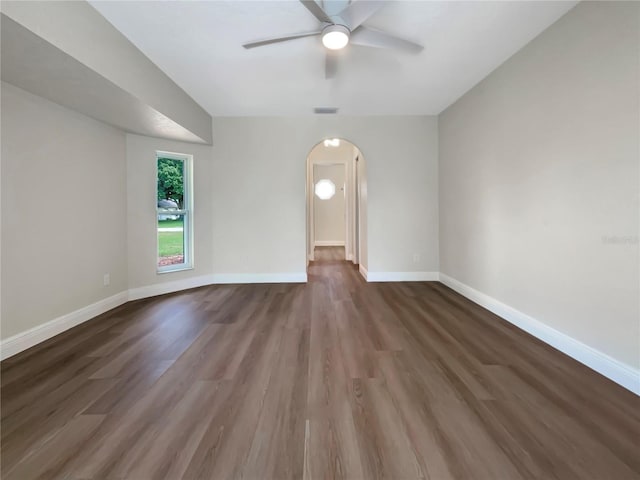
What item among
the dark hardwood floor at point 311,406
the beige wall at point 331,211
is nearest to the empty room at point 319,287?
the dark hardwood floor at point 311,406

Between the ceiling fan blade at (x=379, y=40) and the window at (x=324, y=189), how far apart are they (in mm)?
6822

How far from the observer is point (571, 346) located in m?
2.14

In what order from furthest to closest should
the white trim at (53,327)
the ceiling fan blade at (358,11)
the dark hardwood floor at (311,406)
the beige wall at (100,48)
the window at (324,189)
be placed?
the window at (324,189)
the white trim at (53,327)
the ceiling fan blade at (358,11)
the beige wall at (100,48)
the dark hardwood floor at (311,406)

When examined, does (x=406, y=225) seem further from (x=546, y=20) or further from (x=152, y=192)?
(x=152, y=192)

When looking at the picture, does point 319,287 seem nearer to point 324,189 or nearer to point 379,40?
point 379,40

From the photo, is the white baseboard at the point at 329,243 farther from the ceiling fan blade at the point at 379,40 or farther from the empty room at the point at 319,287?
the ceiling fan blade at the point at 379,40

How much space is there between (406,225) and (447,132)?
1553 millimetres

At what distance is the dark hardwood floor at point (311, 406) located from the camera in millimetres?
1208

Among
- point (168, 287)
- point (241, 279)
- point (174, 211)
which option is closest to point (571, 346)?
point (241, 279)

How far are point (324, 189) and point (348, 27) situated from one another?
7.15 meters

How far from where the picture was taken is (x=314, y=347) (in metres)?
2.32

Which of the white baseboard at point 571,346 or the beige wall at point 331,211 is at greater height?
the beige wall at point 331,211

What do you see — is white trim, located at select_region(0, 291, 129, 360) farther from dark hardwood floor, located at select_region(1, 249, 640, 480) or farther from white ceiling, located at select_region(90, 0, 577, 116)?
white ceiling, located at select_region(90, 0, 577, 116)

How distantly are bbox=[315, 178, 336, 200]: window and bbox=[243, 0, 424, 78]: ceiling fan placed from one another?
22.4 ft
